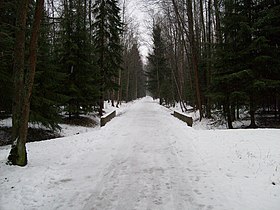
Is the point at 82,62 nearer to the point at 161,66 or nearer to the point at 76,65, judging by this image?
the point at 76,65

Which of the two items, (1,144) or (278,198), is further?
(1,144)

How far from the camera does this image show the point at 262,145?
8.27 metres

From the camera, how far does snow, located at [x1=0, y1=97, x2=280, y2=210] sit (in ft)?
14.9

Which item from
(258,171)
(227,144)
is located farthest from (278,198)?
(227,144)

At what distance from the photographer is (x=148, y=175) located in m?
5.87

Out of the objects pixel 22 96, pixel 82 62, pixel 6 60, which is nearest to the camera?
pixel 22 96

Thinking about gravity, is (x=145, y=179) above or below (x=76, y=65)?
below

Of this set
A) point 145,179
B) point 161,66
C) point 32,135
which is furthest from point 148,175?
point 161,66

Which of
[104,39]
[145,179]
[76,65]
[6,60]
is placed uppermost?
[104,39]

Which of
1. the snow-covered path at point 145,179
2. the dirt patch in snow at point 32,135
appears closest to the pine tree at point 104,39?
the dirt patch in snow at point 32,135

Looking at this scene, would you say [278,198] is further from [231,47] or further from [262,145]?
[231,47]

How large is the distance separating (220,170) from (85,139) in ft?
18.8

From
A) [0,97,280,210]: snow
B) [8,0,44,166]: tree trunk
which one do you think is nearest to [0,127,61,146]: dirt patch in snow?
[0,97,280,210]: snow

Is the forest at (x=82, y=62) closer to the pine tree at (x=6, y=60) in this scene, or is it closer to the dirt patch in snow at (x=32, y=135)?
the pine tree at (x=6, y=60)
